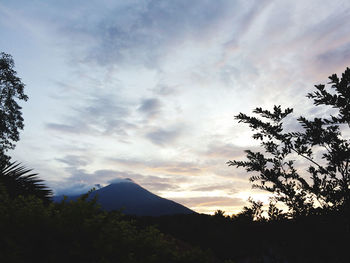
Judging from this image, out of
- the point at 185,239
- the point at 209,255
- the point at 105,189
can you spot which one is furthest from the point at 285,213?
the point at 105,189

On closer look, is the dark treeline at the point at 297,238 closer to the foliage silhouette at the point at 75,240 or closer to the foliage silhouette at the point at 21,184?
the foliage silhouette at the point at 75,240

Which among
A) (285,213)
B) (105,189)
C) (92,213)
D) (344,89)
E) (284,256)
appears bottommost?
(284,256)

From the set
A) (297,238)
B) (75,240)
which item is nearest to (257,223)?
(297,238)

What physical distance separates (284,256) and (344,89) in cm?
365

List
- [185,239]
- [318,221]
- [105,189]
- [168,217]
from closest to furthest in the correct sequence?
[318,221], [185,239], [168,217], [105,189]

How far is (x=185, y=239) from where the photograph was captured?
495 inches

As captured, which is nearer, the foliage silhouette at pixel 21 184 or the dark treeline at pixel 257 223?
the dark treeline at pixel 257 223

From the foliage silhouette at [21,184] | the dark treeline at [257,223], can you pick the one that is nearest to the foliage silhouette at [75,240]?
the dark treeline at [257,223]

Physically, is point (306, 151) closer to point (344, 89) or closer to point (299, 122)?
point (299, 122)

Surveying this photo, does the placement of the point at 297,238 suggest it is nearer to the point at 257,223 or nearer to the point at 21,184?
the point at 257,223

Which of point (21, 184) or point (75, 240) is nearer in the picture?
point (75, 240)

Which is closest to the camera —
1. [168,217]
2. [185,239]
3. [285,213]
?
[285,213]

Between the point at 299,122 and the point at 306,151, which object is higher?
the point at 299,122

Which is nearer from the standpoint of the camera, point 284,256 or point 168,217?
point 284,256
